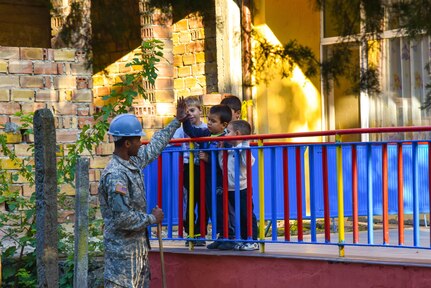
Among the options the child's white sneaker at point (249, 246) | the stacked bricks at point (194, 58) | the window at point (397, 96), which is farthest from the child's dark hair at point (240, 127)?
the stacked bricks at point (194, 58)

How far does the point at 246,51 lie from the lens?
48.3ft

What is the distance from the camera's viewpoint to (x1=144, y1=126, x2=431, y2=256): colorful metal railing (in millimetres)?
8586

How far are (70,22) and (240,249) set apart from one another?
507 centimetres

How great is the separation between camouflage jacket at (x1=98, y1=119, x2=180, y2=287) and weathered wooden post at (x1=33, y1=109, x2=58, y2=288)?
0.52 meters

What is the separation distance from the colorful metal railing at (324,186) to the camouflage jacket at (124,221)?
1463 millimetres

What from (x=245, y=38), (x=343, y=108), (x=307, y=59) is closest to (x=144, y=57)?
(x=307, y=59)

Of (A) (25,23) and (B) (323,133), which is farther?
(A) (25,23)

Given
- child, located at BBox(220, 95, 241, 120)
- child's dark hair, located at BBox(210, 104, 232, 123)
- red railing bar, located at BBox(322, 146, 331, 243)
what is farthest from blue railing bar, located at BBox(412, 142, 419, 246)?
child, located at BBox(220, 95, 241, 120)

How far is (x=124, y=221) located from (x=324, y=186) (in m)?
1.79

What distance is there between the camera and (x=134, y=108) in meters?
14.9

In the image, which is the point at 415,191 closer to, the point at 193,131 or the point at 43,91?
the point at 193,131

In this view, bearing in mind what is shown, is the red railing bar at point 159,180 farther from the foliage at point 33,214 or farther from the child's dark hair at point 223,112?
the foliage at point 33,214

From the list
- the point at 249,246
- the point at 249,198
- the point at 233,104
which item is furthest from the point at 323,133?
the point at 233,104

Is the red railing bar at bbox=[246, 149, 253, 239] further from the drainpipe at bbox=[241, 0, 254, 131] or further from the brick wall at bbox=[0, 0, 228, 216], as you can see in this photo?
the drainpipe at bbox=[241, 0, 254, 131]
